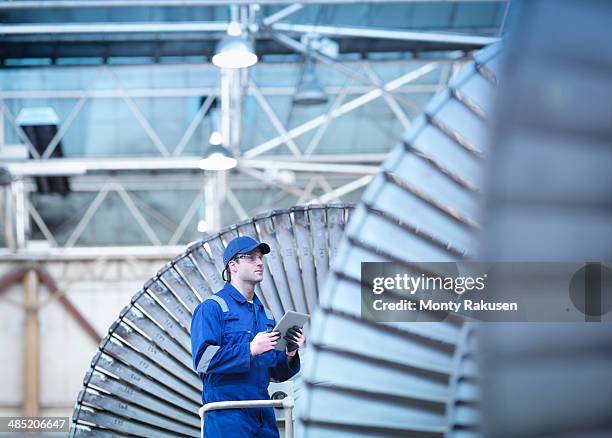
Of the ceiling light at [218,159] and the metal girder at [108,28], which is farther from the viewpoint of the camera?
the metal girder at [108,28]

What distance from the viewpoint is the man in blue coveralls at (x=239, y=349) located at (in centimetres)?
626

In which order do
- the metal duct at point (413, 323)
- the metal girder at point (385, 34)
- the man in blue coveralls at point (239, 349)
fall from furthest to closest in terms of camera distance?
the metal girder at point (385, 34), the man in blue coveralls at point (239, 349), the metal duct at point (413, 323)

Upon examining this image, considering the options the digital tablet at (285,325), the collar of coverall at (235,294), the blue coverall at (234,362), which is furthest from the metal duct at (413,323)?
the collar of coverall at (235,294)

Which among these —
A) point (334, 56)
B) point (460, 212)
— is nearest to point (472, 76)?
point (460, 212)

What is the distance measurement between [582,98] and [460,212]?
179 centimetres

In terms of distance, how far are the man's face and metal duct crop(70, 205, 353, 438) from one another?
1376 mm

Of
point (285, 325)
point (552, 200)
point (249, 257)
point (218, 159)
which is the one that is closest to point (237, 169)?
point (218, 159)

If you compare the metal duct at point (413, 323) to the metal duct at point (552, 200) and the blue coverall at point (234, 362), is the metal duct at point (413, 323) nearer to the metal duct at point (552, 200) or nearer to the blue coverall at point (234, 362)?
the blue coverall at point (234, 362)

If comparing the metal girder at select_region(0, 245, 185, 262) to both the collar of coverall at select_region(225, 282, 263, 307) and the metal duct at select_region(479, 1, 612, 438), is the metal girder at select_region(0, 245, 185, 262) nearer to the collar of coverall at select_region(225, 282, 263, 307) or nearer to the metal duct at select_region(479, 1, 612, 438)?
the collar of coverall at select_region(225, 282, 263, 307)

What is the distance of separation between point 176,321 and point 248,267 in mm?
1975

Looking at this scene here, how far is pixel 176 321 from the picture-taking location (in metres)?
8.54

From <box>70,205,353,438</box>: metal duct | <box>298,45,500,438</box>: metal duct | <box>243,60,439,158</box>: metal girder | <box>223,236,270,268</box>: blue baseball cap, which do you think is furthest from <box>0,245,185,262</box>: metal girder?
<box>298,45,500,438</box>: metal duct

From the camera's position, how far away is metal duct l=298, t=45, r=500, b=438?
4.71 m

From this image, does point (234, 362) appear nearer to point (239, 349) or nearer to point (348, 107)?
point (239, 349)
